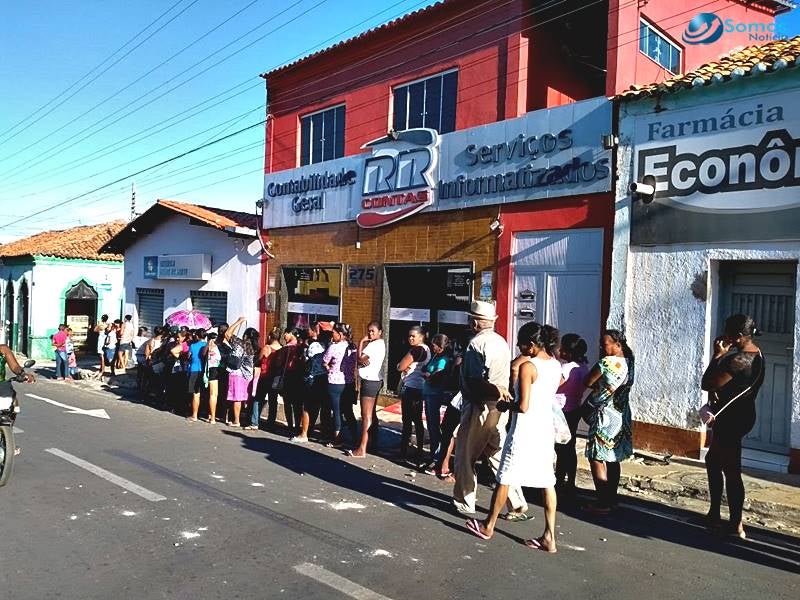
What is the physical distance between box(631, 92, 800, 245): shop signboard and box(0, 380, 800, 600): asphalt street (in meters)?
3.76

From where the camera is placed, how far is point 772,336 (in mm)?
8398

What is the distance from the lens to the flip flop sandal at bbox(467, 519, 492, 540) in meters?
5.47

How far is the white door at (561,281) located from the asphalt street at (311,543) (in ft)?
12.2

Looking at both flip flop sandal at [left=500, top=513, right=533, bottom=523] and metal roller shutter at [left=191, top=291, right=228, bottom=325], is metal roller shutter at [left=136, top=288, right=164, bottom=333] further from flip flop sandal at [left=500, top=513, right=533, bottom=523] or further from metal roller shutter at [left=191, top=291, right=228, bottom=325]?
flip flop sandal at [left=500, top=513, right=533, bottom=523]

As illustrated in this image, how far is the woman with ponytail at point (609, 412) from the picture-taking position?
628 cm

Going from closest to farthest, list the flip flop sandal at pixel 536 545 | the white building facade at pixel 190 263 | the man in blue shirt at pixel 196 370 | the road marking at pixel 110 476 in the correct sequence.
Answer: the flip flop sandal at pixel 536 545
the road marking at pixel 110 476
the man in blue shirt at pixel 196 370
the white building facade at pixel 190 263

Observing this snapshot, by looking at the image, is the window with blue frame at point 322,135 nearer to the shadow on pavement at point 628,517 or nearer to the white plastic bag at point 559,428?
the shadow on pavement at point 628,517

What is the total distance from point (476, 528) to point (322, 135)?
11886 millimetres

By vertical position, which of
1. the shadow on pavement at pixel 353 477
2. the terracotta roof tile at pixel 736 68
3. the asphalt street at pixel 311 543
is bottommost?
the shadow on pavement at pixel 353 477

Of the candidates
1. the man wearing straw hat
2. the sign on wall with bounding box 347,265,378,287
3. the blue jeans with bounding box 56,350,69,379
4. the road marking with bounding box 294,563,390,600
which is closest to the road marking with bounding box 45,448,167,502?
the road marking with bounding box 294,563,390,600

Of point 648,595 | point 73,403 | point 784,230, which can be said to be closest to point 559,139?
point 784,230

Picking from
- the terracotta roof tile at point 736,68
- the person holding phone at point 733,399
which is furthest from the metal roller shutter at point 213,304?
the person holding phone at point 733,399

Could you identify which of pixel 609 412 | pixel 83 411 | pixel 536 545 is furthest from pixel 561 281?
pixel 83 411

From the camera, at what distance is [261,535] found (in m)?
5.38
